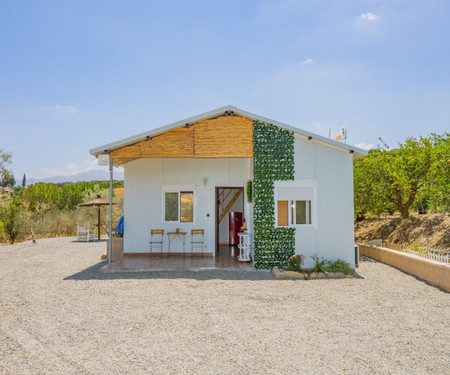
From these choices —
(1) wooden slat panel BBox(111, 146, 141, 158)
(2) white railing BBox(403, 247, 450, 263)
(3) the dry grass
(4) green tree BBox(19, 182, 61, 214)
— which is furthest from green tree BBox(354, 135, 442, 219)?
(4) green tree BBox(19, 182, 61, 214)

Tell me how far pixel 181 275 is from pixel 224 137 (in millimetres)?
3515

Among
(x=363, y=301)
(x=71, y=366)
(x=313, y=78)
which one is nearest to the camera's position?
(x=71, y=366)

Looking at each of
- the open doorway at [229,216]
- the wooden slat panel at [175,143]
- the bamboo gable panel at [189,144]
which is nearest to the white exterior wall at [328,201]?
the bamboo gable panel at [189,144]

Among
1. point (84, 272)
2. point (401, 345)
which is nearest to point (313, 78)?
point (401, 345)

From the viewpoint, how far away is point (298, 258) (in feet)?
26.7

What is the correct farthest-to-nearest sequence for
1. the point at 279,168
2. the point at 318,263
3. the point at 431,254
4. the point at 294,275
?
the point at 279,168 → the point at 318,263 → the point at 294,275 → the point at 431,254

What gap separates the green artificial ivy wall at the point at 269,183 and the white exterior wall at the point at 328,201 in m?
0.27

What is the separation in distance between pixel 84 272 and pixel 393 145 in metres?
11.4

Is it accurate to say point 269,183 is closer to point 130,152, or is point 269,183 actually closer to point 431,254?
point 130,152

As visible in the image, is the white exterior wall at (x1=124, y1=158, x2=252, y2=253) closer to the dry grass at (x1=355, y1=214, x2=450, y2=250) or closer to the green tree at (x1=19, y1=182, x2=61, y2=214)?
the dry grass at (x1=355, y1=214, x2=450, y2=250)

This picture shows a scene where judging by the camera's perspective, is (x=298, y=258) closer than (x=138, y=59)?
Yes

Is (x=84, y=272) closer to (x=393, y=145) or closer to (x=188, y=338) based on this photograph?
(x=188, y=338)

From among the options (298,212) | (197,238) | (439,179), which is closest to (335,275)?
(298,212)

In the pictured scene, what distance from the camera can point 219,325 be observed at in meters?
4.64
